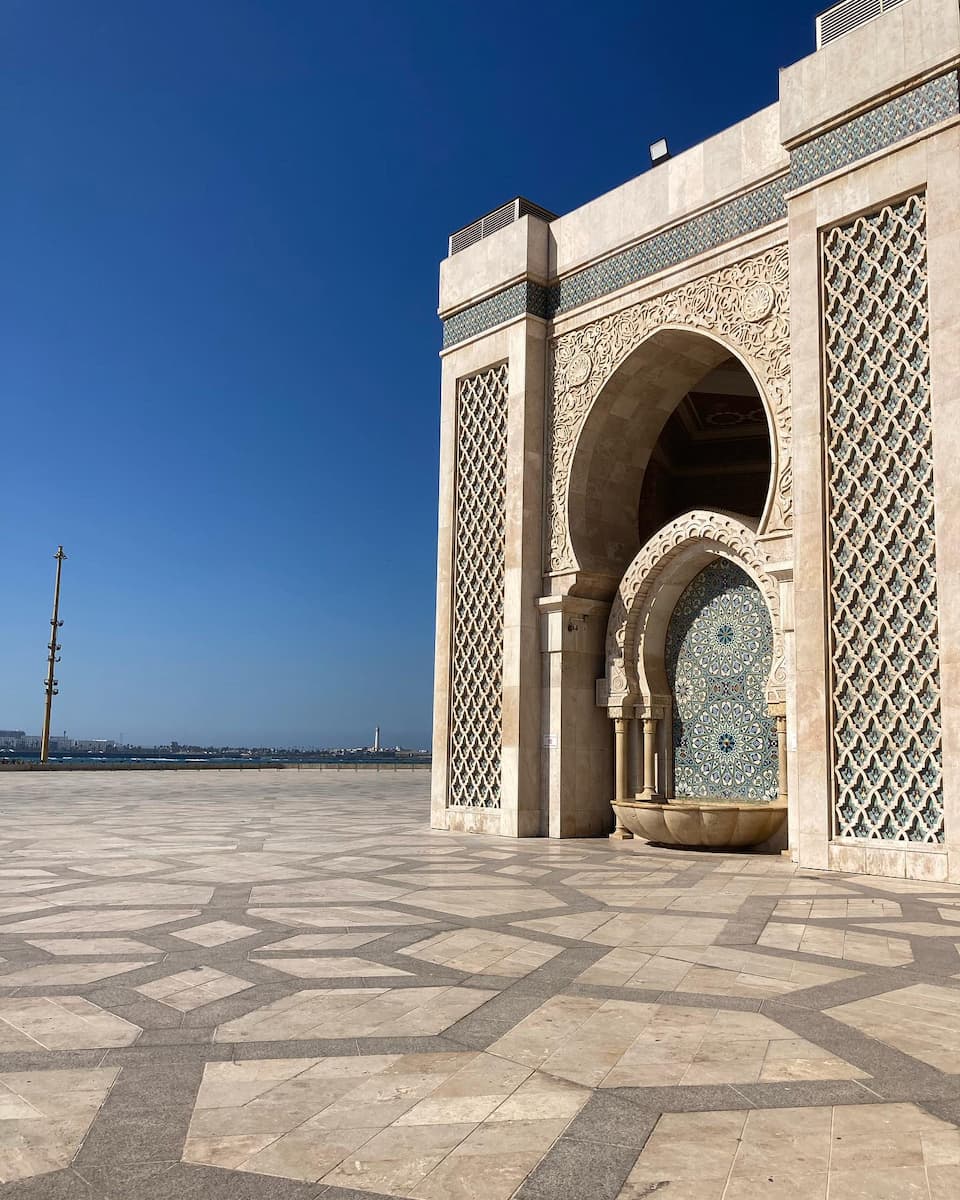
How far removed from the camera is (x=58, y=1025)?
2770mm

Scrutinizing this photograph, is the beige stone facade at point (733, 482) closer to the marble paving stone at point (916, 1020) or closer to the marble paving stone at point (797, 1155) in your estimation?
the marble paving stone at point (916, 1020)

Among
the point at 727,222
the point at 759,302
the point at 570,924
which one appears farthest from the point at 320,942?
the point at 727,222

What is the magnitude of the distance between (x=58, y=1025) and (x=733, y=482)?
10145mm

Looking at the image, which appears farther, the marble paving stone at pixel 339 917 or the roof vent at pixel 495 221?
the roof vent at pixel 495 221

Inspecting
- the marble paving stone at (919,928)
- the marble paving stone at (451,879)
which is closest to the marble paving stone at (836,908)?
the marble paving stone at (919,928)

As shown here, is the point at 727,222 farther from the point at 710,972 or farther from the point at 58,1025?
the point at 58,1025

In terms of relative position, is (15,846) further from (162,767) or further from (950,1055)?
(162,767)

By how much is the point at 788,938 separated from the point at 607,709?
16.0 feet

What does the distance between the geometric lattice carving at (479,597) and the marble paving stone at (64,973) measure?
18.5 ft

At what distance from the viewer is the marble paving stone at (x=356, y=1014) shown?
8.90 feet

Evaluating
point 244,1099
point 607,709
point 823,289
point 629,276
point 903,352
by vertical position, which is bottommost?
point 244,1099

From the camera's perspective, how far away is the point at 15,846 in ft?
23.3

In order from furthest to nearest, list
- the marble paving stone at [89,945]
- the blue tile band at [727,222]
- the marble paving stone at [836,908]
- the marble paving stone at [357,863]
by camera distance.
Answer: the blue tile band at [727,222] < the marble paving stone at [357,863] < the marble paving stone at [836,908] < the marble paving stone at [89,945]

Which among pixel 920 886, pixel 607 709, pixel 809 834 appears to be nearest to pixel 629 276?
pixel 607 709
